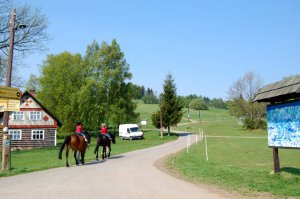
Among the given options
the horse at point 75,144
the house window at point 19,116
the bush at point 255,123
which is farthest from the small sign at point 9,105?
the bush at point 255,123

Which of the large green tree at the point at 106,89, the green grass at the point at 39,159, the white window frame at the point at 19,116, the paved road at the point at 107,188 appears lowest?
the green grass at the point at 39,159

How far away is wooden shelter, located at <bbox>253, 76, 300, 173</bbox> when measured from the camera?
10921mm

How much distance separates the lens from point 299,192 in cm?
902

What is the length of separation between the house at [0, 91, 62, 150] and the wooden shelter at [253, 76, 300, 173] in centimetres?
4043

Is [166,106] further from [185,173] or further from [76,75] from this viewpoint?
[185,173]

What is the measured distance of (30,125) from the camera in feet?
155

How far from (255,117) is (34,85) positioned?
5231 centimetres

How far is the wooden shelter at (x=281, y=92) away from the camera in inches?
430

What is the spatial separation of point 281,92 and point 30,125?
42.5 m

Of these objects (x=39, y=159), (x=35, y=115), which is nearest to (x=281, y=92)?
(x=39, y=159)

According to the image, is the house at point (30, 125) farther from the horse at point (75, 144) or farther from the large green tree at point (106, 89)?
the horse at point (75, 144)

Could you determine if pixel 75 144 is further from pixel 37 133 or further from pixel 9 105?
pixel 37 133

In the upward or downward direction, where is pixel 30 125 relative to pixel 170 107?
downward

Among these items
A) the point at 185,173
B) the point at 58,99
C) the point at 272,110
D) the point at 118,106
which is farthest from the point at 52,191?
the point at 58,99
